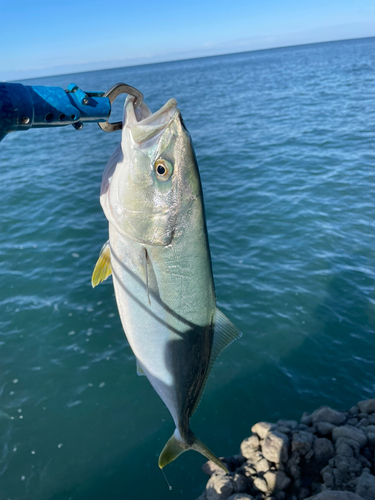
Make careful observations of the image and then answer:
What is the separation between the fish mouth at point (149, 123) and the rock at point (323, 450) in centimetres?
507

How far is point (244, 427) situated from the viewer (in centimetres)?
667

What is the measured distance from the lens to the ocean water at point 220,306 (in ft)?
20.7

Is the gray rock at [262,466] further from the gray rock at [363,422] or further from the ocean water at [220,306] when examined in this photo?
the gray rock at [363,422]

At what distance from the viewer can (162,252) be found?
266 cm

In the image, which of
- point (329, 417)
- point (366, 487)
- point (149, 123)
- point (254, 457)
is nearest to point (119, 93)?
point (149, 123)

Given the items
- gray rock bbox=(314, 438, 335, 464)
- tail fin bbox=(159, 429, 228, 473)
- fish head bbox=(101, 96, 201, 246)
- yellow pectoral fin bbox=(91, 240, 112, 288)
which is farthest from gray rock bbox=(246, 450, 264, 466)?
fish head bbox=(101, 96, 201, 246)

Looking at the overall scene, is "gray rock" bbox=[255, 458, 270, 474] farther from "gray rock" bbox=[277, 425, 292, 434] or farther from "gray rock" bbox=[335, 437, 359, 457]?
"gray rock" bbox=[335, 437, 359, 457]

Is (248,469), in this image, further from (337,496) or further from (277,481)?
(337,496)

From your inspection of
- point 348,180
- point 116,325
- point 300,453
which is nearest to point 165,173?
point 300,453

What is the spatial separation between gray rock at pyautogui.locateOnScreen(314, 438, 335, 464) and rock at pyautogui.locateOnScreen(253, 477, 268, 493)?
32.5 inches

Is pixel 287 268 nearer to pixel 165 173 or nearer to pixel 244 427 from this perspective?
pixel 244 427

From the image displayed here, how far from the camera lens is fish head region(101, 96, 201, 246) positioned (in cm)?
241

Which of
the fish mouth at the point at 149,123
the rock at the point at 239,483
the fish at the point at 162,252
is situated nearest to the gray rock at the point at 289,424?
the rock at the point at 239,483

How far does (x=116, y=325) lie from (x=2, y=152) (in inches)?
813
